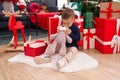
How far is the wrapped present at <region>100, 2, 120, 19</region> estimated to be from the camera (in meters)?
2.33

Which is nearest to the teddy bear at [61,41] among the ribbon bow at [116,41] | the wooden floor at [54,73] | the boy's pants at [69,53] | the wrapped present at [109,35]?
the boy's pants at [69,53]

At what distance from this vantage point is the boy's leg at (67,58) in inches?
68.5

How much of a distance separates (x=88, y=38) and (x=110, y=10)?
458 mm

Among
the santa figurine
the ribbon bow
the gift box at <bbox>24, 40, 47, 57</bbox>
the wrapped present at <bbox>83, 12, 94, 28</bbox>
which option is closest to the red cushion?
the santa figurine

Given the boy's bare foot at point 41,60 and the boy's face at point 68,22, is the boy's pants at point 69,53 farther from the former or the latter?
A: the boy's face at point 68,22

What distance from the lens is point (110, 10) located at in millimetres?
2340

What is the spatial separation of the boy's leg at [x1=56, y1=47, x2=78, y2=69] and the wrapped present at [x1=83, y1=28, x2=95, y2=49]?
39 cm

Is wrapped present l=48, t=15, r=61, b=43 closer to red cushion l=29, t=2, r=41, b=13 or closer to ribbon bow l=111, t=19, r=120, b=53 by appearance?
ribbon bow l=111, t=19, r=120, b=53

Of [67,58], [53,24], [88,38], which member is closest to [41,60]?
[67,58]

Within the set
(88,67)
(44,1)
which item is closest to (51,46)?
(88,67)

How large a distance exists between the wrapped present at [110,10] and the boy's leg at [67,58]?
25.0 inches

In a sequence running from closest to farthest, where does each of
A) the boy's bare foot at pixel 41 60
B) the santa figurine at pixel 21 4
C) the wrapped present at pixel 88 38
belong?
the boy's bare foot at pixel 41 60, the wrapped present at pixel 88 38, the santa figurine at pixel 21 4

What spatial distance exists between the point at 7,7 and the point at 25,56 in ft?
2.80

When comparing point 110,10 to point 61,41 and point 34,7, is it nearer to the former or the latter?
point 61,41
